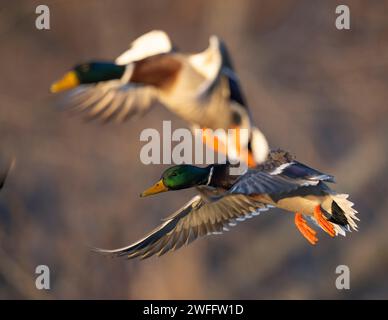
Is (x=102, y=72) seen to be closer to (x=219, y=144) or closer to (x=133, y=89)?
(x=133, y=89)

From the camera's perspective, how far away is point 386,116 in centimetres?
342

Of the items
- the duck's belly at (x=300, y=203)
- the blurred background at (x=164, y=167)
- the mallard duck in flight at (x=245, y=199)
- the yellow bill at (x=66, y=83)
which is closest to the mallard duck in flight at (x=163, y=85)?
the yellow bill at (x=66, y=83)

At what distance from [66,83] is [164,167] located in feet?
5.15

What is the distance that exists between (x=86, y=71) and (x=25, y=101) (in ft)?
5.94

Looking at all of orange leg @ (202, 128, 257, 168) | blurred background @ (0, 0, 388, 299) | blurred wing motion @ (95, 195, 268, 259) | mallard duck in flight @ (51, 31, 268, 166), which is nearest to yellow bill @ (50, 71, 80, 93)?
mallard duck in flight @ (51, 31, 268, 166)

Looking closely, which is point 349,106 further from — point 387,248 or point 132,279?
point 132,279

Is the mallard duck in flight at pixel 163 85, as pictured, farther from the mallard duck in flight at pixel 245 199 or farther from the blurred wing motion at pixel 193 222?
the blurred wing motion at pixel 193 222

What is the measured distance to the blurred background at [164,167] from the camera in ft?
9.85

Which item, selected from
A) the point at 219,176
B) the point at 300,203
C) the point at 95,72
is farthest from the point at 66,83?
the point at 300,203

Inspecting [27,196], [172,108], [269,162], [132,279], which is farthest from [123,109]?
[27,196]

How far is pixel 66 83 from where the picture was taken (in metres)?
1.37

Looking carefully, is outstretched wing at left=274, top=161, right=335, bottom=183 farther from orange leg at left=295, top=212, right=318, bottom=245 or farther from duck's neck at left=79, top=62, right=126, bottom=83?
duck's neck at left=79, top=62, right=126, bottom=83

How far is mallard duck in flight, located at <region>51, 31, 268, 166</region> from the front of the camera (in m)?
1.38

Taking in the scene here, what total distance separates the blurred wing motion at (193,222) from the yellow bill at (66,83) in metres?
0.45
